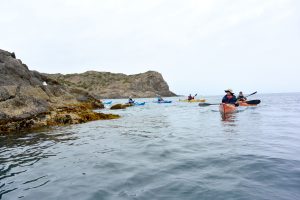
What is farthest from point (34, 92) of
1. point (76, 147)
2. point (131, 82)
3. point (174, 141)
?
point (131, 82)

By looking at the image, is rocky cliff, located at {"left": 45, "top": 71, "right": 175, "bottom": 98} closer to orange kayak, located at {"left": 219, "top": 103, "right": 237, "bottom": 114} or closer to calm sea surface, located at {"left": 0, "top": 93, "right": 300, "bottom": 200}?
orange kayak, located at {"left": 219, "top": 103, "right": 237, "bottom": 114}

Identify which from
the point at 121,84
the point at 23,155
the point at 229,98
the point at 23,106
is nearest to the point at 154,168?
the point at 23,155

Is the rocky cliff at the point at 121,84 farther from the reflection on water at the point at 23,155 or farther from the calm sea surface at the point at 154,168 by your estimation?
Result: the calm sea surface at the point at 154,168

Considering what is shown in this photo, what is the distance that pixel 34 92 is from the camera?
2303 cm

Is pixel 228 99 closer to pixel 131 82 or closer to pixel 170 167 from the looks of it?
pixel 170 167

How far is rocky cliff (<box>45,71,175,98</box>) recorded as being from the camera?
138 m

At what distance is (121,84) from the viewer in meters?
145

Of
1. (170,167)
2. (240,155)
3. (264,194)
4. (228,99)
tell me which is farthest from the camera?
(228,99)

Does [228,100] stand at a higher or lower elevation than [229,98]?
lower

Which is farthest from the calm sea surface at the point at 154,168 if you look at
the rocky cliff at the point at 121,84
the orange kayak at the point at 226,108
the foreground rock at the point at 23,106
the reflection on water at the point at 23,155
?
the rocky cliff at the point at 121,84

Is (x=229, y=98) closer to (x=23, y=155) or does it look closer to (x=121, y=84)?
(x=23, y=155)

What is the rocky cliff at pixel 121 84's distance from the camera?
137500 mm

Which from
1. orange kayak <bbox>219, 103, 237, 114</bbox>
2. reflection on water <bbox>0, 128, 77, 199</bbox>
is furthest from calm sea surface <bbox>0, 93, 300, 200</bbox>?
orange kayak <bbox>219, 103, 237, 114</bbox>

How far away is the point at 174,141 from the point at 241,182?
18.8 feet
